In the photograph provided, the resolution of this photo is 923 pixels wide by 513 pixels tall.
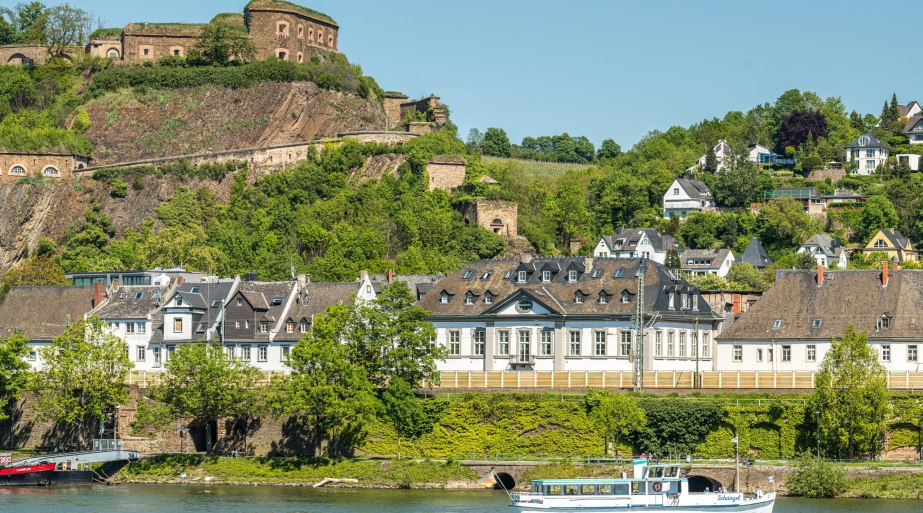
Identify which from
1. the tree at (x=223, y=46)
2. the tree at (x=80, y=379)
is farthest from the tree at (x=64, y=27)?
the tree at (x=80, y=379)

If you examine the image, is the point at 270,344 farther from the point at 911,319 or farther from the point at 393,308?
the point at 911,319

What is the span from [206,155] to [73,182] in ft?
40.4

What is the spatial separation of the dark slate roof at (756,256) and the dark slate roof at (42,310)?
65.3 meters

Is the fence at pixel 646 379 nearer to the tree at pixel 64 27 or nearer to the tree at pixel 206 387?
the tree at pixel 206 387

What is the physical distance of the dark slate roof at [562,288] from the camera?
98688 millimetres

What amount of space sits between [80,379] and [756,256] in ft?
250

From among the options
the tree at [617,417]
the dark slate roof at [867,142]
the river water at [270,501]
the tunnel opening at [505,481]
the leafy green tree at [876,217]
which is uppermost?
the dark slate roof at [867,142]

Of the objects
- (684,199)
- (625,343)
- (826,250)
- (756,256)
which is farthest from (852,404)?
(684,199)

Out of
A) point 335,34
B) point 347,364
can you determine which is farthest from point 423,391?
→ point 335,34

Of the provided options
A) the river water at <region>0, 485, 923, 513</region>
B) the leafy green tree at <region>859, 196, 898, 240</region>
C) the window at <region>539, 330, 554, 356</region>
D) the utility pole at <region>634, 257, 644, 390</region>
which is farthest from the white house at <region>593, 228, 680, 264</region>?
the river water at <region>0, 485, 923, 513</region>

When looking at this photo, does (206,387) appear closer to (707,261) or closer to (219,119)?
(707,261)

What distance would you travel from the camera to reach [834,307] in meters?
95.9

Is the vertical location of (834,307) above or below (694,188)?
below

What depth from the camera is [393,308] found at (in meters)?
93.9
